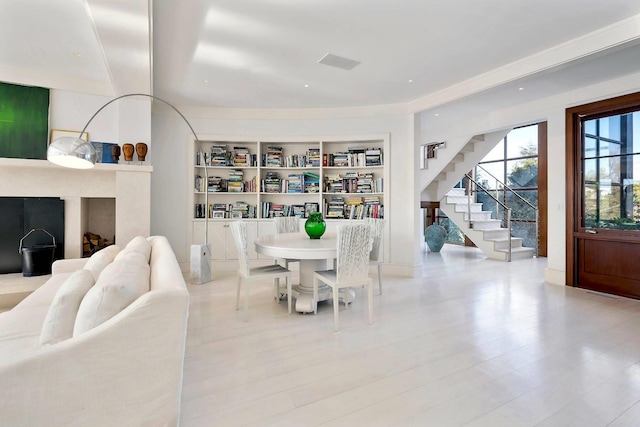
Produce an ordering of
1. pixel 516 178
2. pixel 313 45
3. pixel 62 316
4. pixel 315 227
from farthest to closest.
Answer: pixel 516 178 → pixel 315 227 → pixel 313 45 → pixel 62 316

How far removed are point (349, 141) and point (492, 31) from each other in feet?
9.11

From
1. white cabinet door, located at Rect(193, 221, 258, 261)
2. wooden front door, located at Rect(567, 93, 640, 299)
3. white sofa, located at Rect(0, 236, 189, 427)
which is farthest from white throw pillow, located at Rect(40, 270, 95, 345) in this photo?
wooden front door, located at Rect(567, 93, 640, 299)

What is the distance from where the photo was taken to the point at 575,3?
2.59 metres

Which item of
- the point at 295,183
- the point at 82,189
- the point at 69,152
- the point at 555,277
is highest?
the point at 295,183

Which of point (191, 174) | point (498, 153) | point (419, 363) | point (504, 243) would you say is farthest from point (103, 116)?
point (498, 153)

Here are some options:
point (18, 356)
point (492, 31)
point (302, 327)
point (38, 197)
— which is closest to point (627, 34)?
point (492, 31)

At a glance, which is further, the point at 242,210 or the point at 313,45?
the point at 242,210

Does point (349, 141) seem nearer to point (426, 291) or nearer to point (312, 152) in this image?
point (312, 152)

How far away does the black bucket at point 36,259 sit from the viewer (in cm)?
356

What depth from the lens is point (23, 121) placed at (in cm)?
379

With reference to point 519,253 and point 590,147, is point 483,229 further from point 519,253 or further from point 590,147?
point 590,147

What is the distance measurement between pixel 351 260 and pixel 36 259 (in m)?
3.42

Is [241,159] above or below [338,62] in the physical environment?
below

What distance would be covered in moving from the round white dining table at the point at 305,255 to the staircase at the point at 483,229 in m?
4.65
